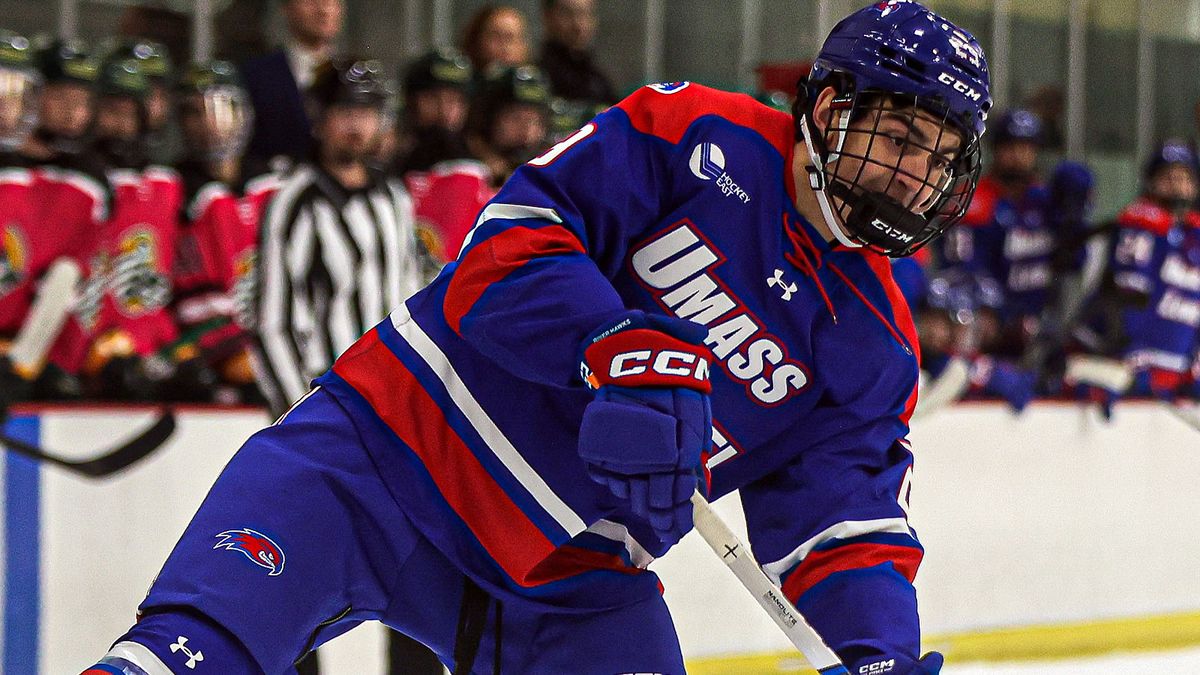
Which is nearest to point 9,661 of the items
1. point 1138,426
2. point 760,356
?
point 760,356

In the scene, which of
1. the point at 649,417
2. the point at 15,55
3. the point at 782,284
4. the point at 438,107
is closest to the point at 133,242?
the point at 15,55

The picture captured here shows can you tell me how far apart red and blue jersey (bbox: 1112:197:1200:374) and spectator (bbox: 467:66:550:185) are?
3053mm

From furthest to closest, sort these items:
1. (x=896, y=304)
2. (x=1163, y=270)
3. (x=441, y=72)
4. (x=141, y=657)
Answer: (x=1163, y=270)
(x=441, y=72)
(x=896, y=304)
(x=141, y=657)

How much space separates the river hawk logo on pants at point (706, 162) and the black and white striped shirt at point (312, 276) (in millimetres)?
1849

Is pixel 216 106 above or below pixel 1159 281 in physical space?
above

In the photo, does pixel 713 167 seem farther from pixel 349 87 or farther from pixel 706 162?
pixel 349 87

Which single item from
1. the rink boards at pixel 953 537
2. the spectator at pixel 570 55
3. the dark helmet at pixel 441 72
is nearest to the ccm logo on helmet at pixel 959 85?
the rink boards at pixel 953 537

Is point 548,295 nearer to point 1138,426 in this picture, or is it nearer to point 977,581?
point 977,581

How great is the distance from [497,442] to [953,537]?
336 centimetres

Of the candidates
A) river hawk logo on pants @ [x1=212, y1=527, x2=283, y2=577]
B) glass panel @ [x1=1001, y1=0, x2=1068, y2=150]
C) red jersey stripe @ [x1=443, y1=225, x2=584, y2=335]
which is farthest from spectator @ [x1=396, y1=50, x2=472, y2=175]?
glass panel @ [x1=1001, y1=0, x2=1068, y2=150]

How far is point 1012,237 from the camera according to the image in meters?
6.57

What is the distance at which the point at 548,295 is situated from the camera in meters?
1.69

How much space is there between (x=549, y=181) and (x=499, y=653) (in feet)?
1.87

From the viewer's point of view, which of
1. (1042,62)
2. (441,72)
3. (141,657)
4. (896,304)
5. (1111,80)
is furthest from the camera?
(1111,80)
